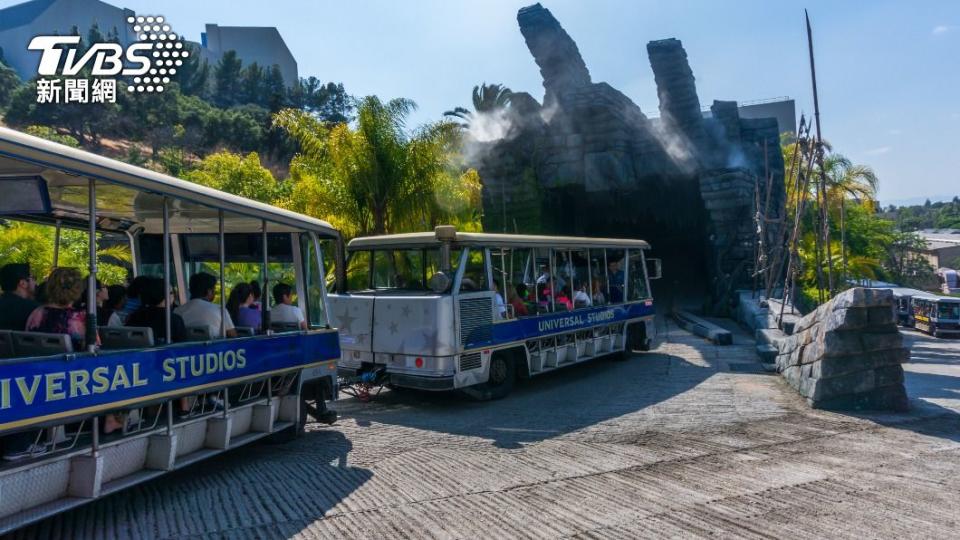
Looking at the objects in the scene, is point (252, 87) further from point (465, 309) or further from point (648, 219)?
point (465, 309)

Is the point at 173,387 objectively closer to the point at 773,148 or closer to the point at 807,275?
the point at 807,275

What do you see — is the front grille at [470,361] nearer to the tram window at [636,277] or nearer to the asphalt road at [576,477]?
the asphalt road at [576,477]

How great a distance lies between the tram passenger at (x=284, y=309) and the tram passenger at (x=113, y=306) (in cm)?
160

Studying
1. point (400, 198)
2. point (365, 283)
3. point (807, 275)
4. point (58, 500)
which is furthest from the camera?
point (807, 275)

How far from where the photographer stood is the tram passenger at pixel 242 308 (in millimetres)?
7250

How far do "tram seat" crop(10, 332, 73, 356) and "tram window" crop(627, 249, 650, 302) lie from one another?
36.1ft

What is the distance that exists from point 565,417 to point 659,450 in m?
1.91

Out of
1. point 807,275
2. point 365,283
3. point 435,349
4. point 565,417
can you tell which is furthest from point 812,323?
point 807,275

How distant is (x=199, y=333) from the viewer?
241 inches

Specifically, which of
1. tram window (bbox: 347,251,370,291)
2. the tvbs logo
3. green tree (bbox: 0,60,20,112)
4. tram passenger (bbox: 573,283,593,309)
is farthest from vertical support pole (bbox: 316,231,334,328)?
green tree (bbox: 0,60,20,112)

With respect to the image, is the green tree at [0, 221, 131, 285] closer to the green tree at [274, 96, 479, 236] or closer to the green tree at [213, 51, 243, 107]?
the green tree at [274, 96, 479, 236]

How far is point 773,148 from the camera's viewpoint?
96.5 feet

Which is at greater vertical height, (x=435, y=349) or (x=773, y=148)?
(x=773, y=148)

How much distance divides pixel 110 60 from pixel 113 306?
23.0 metres
